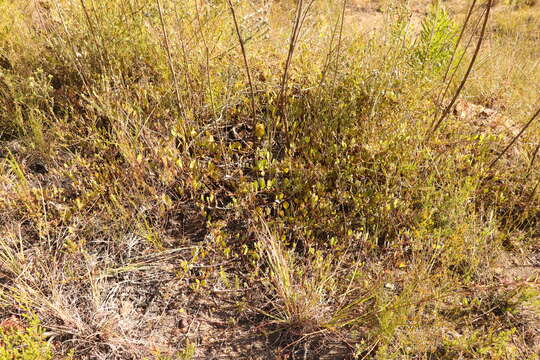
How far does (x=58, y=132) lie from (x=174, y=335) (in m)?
1.46

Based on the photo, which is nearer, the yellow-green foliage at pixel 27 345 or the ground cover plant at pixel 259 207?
the yellow-green foliage at pixel 27 345

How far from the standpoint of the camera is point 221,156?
Answer: 2.38 metres

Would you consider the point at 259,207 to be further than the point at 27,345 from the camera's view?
Yes

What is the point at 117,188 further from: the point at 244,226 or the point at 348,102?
the point at 348,102

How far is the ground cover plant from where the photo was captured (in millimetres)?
1754

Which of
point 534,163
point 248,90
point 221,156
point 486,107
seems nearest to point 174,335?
point 221,156

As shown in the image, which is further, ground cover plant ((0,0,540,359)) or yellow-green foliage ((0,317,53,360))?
ground cover plant ((0,0,540,359))

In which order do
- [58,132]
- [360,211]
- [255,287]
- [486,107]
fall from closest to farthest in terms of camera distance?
[255,287] < [360,211] < [58,132] < [486,107]

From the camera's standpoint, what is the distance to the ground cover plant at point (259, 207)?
5.75 feet

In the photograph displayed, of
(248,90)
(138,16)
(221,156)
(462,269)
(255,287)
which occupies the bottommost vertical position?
(462,269)

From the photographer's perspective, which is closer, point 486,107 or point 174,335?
point 174,335

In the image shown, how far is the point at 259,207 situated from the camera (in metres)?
2.05

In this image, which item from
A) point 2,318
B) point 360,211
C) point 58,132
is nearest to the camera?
point 2,318

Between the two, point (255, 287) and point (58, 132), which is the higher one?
point (58, 132)
